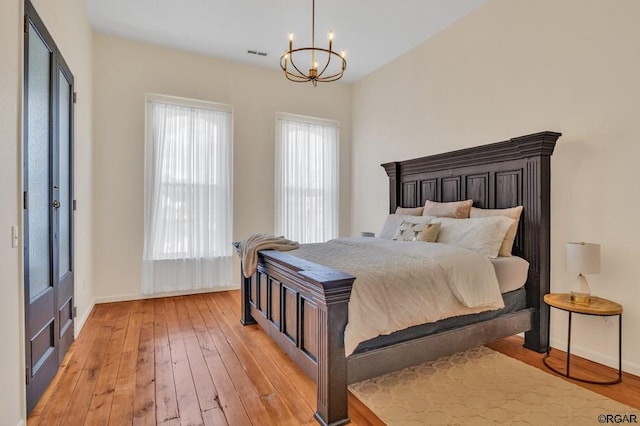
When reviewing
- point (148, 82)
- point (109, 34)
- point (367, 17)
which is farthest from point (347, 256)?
point (109, 34)

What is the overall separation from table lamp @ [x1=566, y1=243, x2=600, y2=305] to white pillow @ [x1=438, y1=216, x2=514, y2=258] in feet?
1.59

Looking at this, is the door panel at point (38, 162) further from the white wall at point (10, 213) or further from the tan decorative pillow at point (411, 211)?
→ the tan decorative pillow at point (411, 211)

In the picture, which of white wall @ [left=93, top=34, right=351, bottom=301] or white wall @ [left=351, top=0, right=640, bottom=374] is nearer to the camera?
white wall @ [left=351, top=0, right=640, bottom=374]

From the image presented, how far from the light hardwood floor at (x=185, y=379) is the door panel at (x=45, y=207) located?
0.22 m

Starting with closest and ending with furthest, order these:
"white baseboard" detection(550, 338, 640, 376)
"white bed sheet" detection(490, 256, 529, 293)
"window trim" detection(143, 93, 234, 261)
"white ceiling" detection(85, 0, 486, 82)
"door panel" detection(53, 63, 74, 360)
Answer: "white baseboard" detection(550, 338, 640, 376) → "door panel" detection(53, 63, 74, 360) → "white bed sheet" detection(490, 256, 529, 293) → "white ceiling" detection(85, 0, 486, 82) → "window trim" detection(143, 93, 234, 261)

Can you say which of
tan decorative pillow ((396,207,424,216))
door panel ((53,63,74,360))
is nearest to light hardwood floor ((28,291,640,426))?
door panel ((53,63,74,360))

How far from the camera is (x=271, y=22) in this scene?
3859 millimetres

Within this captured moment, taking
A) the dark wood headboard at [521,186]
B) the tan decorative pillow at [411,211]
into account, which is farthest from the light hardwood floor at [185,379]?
the tan decorative pillow at [411,211]

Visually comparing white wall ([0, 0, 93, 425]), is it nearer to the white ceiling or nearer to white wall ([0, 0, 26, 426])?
white wall ([0, 0, 26, 426])

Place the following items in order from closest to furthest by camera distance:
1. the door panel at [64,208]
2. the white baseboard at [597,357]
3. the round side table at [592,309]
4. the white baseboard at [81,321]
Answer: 1. the round side table at [592,309]
2. the white baseboard at [597,357]
3. the door panel at [64,208]
4. the white baseboard at [81,321]

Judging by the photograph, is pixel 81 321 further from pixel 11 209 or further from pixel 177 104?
pixel 177 104

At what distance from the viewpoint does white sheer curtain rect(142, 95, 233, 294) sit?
4359mm

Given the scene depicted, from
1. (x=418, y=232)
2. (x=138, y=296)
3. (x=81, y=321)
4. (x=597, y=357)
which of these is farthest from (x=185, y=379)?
(x=597, y=357)

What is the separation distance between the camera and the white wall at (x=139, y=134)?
13.7ft
